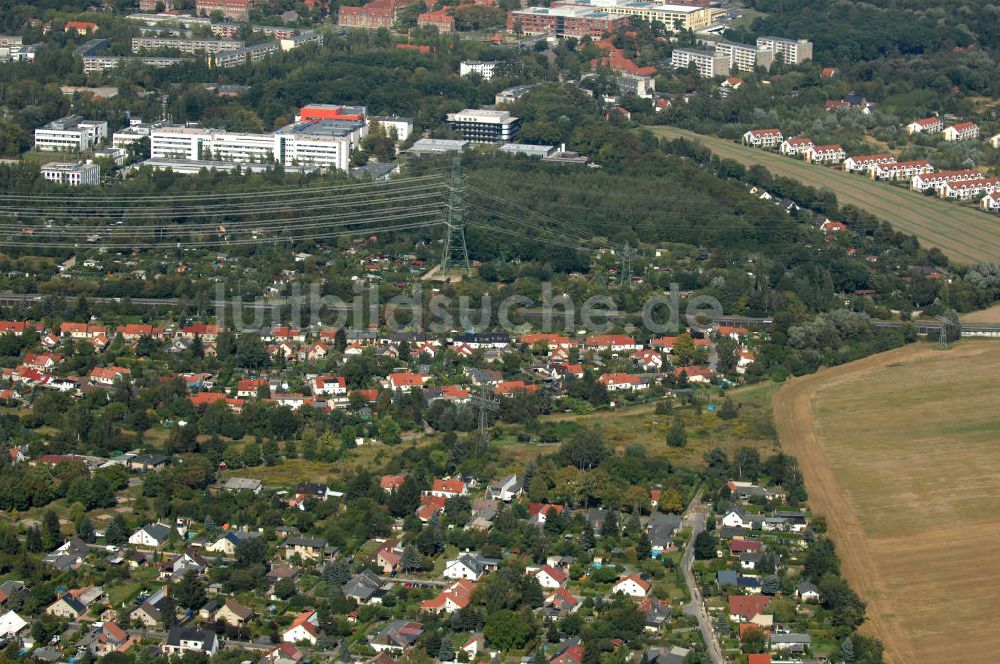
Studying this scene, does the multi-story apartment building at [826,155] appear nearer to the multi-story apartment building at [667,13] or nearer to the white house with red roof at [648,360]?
the multi-story apartment building at [667,13]

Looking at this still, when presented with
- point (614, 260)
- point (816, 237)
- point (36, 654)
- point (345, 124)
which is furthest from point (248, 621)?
point (345, 124)

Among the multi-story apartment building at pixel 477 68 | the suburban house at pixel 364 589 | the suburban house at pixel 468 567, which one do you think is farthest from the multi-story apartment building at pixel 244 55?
the suburban house at pixel 364 589

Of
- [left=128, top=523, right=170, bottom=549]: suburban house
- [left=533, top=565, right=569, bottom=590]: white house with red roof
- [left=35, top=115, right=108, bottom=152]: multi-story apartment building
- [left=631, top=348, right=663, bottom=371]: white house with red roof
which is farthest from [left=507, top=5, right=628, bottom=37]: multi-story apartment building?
[left=533, top=565, right=569, bottom=590]: white house with red roof

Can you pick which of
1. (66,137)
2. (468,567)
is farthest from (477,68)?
(468,567)

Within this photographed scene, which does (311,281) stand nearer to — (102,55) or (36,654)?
(36,654)

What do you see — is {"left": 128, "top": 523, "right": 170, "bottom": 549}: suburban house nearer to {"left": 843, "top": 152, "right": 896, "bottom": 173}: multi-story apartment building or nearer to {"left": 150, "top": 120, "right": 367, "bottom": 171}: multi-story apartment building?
{"left": 150, "top": 120, "right": 367, "bottom": 171}: multi-story apartment building

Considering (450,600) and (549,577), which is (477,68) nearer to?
(549,577)

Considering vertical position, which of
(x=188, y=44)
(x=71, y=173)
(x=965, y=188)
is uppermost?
(x=188, y=44)
